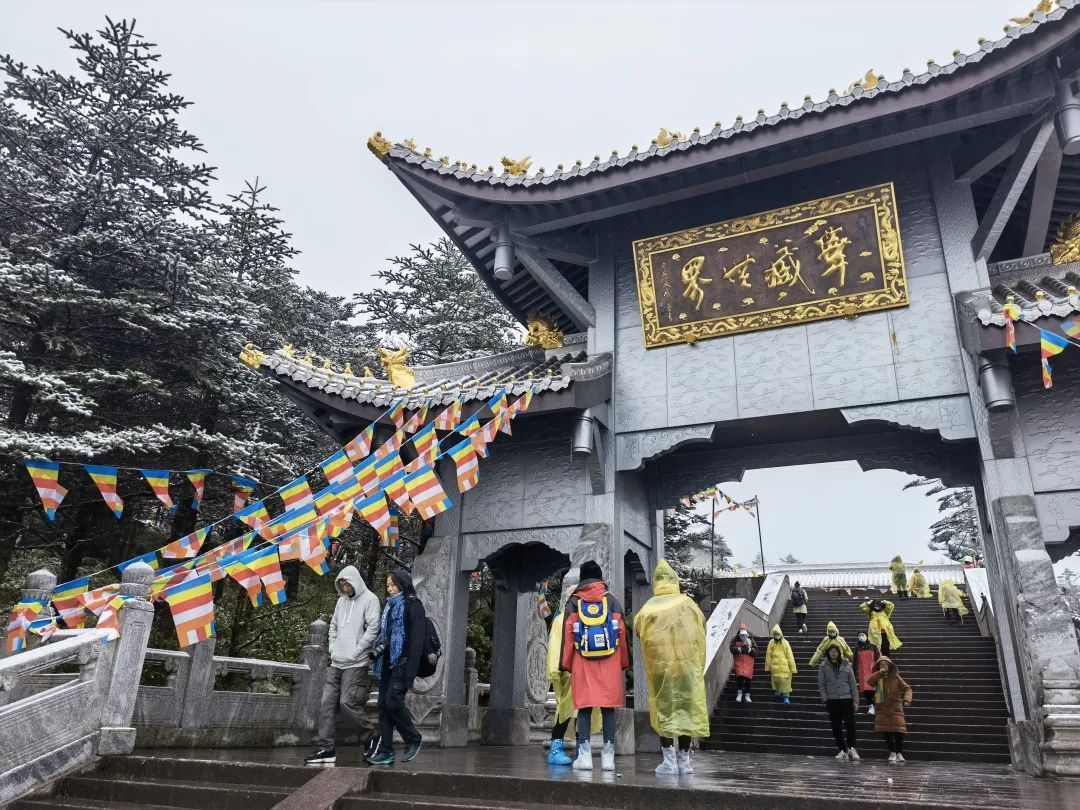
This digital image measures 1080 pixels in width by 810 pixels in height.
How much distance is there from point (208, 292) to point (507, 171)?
6.70 meters

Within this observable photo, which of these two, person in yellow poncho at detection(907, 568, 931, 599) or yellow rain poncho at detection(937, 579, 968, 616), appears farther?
person in yellow poncho at detection(907, 568, 931, 599)

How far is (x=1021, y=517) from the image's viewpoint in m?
7.93

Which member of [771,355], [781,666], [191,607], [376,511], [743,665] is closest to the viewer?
[191,607]

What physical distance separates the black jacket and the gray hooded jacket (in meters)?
0.27

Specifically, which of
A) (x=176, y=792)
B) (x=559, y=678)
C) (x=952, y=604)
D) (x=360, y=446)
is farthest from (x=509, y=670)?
(x=952, y=604)

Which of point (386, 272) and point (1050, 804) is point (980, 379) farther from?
point (386, 272)

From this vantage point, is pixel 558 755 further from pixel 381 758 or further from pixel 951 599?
pixel 951 599

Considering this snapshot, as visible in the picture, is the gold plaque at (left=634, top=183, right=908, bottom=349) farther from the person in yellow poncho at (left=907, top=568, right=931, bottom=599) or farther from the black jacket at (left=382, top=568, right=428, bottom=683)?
the person in yellow poncho at (left=907, top=568, right=931, bottom=599)

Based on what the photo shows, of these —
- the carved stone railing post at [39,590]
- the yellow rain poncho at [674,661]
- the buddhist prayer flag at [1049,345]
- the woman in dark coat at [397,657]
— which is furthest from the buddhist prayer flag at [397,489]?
the buddhist prayer flag at [1049,345]

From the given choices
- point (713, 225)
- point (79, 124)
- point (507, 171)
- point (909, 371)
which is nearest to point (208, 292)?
point (79, 124)

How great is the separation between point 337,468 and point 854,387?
6.36 m

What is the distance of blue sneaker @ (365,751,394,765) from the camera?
6.60 metres

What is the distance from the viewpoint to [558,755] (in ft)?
23.6

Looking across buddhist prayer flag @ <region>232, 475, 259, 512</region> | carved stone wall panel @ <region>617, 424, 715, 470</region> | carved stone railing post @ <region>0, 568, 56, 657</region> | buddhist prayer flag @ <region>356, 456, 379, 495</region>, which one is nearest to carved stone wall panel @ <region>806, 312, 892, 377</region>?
carved stone wall panel @ <region>617, 424, 715, 470</region>
